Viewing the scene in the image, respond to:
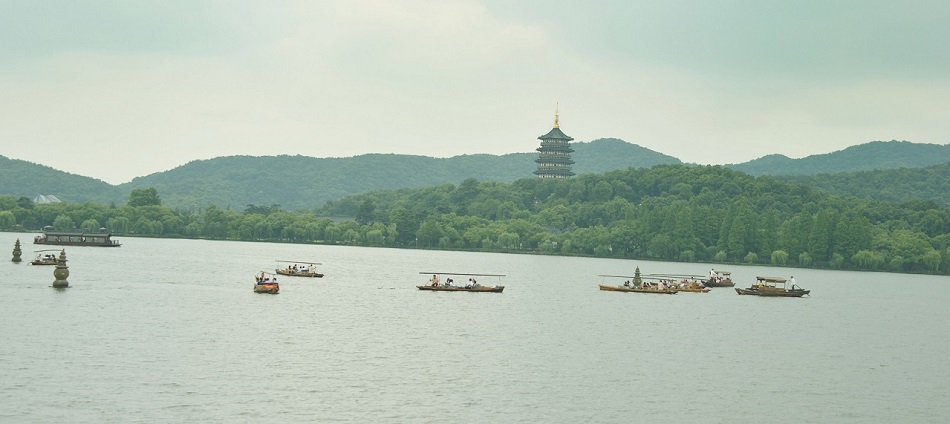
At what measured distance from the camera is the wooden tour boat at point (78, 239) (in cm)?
15821

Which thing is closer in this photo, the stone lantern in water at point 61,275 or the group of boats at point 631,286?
the stone lantern in water at point 61,275

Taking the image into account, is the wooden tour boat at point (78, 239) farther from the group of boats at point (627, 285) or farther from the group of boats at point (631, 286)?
the group of boats at point (631, 286)

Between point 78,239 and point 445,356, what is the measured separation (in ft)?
410

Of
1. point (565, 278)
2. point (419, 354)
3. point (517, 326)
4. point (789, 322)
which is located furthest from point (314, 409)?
point (565, 278)

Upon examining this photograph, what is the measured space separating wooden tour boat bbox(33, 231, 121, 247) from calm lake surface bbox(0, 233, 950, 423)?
61880 millimetres

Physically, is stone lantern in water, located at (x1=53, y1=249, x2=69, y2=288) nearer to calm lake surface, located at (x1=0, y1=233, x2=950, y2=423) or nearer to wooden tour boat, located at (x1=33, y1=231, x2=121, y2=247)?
calm lake surface, located at (x1=0, y1=233, x2=950, y2=423)

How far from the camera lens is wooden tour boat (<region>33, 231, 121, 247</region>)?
158212mm

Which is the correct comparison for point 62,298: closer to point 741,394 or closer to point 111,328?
point 111,328

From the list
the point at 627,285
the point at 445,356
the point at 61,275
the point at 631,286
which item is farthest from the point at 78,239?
the point at 445,356

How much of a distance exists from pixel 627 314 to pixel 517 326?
46.7 feet

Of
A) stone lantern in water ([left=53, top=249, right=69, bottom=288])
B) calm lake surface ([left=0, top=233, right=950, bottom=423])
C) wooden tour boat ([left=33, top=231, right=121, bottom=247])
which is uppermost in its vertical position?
wooden tour boat ([left=33, top=231, right=121, bottom=247])

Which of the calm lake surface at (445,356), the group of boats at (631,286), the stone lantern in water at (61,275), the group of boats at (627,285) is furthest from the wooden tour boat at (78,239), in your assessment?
the stone lantern in water at (61,275)

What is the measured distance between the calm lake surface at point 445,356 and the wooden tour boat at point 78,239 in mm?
61880

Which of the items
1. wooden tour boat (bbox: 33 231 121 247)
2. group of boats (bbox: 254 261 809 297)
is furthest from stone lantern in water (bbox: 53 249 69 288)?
wooden tour boat (bbox: 33 231 121 247)
